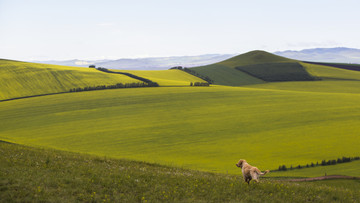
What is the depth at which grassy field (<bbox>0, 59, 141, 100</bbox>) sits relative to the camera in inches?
3585

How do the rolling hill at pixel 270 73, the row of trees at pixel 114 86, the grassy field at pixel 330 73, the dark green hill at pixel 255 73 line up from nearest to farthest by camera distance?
the row of trees at pixel 114 86, the grassy field at pixel 330 73, the rolling hill at pixel 270 73, the dark green hill at pixel 255 73

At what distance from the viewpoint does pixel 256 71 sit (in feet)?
534

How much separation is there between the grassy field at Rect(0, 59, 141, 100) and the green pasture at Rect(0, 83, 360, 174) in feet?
28.5

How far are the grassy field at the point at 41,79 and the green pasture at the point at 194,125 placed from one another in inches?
342

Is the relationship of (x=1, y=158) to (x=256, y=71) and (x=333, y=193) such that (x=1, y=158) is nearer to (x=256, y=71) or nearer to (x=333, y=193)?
(x=333, y=193)

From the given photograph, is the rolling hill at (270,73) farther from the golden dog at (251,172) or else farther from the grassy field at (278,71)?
the golden dog at (251,172)

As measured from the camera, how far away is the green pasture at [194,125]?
1623 inches

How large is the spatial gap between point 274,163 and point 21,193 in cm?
2983

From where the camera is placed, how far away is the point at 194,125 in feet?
192

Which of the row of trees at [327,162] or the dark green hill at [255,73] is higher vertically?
the dark green hill at [255,73]

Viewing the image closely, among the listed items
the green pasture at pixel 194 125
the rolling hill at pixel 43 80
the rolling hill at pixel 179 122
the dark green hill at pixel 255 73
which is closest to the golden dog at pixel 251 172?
the green pasture at pixel 194 125

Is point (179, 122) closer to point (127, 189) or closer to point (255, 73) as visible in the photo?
point (127, 189)

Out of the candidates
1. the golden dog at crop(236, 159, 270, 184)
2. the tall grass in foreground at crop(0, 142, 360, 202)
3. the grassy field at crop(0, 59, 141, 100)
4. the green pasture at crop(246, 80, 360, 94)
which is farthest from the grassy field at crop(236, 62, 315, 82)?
the golden dog at crop(236, 159, 270, 184)

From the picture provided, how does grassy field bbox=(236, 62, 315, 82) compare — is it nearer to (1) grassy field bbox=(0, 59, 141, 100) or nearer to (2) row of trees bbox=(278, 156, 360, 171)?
(1) grassy field bbox=(0, 59, 141, 100)
